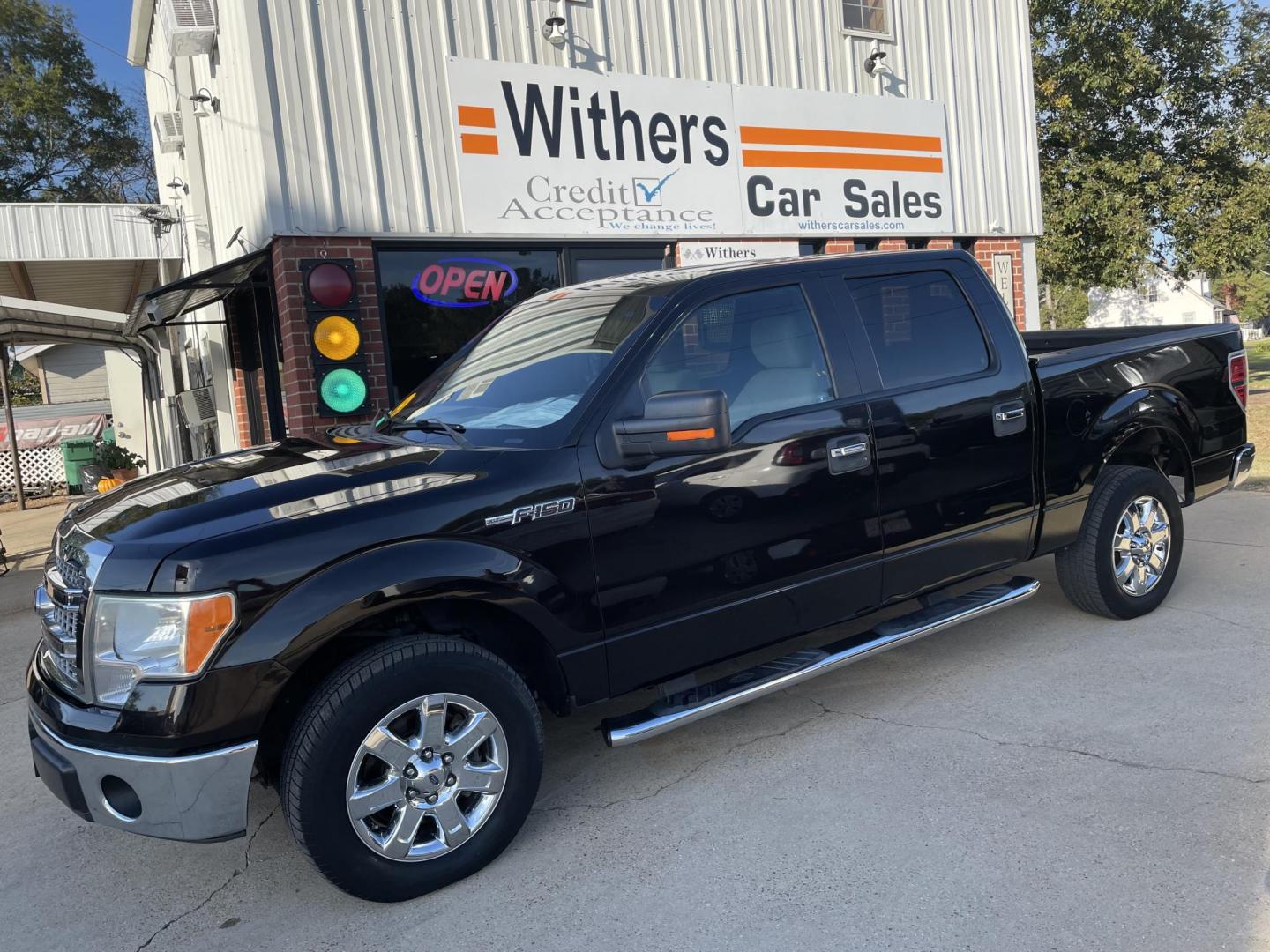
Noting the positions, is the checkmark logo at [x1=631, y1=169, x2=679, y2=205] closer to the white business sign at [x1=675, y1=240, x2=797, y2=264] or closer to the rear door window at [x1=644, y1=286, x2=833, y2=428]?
the white business sign at [x1=675, y1=240, x2=797, y2=264]

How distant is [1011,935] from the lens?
2.56 m

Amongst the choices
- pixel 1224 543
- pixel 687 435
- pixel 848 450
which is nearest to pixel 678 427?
pixel 687 435

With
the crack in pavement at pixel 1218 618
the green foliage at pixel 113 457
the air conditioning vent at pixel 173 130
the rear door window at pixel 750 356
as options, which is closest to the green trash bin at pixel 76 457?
the green foliage at pixel 113 457

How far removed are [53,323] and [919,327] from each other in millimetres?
10579

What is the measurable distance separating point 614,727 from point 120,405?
24.4 meters

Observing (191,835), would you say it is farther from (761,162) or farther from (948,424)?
(761,162)

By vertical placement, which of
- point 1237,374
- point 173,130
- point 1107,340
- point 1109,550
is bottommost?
point 1109,550

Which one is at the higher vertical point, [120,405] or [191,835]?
[120,405]

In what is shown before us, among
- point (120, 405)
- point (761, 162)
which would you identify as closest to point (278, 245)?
point (761, 162)

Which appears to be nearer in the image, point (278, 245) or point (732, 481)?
point (732, 481)

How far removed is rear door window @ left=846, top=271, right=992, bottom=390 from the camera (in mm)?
4023

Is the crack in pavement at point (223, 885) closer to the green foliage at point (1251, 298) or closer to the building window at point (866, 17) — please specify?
the building window at point (866, 17)

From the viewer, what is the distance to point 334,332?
25.5ft

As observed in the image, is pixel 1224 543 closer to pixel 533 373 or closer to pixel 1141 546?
pixel 1141 546
